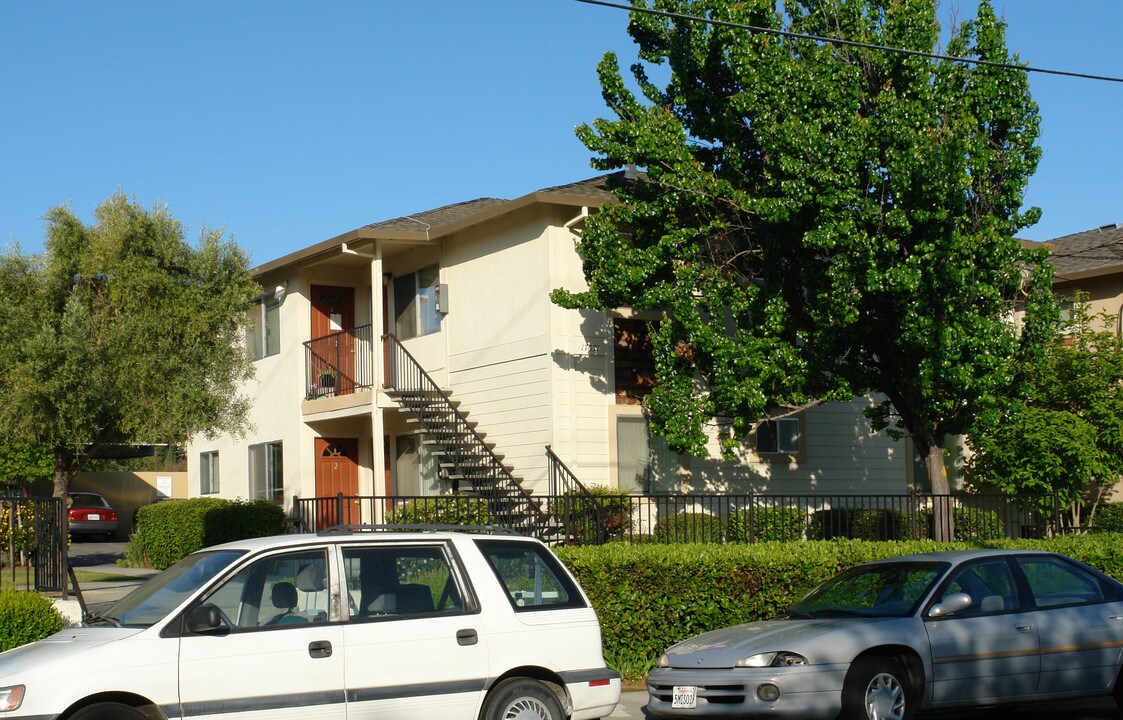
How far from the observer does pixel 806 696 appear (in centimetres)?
905

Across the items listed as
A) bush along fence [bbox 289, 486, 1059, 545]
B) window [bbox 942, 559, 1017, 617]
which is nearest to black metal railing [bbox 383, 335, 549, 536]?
bush along fence [bbox 289, 486, 1059, 545]

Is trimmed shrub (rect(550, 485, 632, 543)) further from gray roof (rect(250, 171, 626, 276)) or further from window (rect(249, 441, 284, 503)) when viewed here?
window (rect(249, 441, 284, 503))

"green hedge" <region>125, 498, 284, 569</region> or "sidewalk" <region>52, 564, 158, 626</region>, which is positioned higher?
"green hedge" <region>125, 498, 284, 569</region>

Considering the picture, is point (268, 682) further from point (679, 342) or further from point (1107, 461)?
point (1107, 461)

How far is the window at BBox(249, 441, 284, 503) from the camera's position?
85.8 ft

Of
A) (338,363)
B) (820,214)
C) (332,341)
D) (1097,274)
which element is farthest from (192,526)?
(1097,274)

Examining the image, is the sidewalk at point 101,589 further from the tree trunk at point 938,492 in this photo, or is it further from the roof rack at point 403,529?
the tree trunk at point 938,492

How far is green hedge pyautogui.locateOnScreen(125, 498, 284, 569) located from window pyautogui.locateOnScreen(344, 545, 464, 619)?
566 inches

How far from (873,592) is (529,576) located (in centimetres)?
318

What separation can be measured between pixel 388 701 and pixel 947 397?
37.7ft

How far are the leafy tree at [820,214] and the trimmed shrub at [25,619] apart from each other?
904cm

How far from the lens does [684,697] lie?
9602 mm

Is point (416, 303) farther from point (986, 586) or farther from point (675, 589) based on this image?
point (986, 586)

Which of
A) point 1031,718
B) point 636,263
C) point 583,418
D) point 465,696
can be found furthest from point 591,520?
point 465,696
